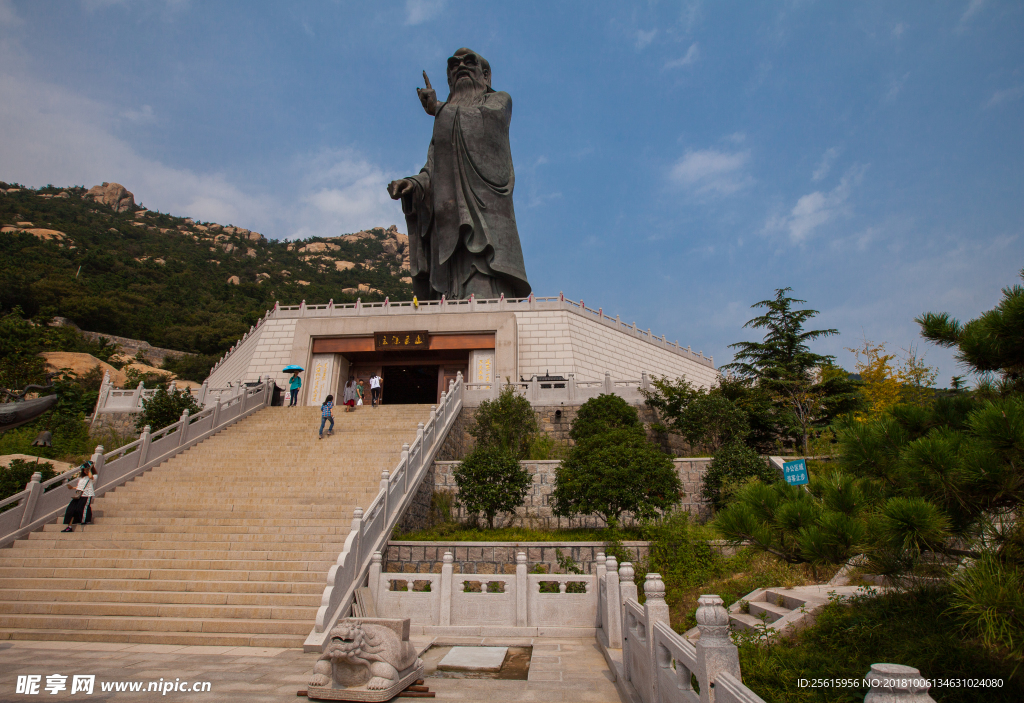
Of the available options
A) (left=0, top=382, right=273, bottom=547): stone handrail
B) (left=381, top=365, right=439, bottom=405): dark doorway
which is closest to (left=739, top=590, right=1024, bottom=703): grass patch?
(left=0, top=382, right=273, bottom=547): stone handrail

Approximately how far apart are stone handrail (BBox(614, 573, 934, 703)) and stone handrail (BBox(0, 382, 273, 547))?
29.2ft

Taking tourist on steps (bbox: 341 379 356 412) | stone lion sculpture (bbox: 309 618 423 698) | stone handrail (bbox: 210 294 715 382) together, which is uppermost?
stone handrail (bbox: 210 294 715 382)

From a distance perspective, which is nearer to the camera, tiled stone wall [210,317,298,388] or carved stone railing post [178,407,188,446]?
carved stone railing post [178,407,188,446]

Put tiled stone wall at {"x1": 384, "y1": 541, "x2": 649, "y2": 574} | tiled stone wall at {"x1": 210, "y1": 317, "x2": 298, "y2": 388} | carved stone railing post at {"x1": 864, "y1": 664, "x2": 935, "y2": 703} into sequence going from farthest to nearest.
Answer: tiled stone wall at {"x1": 210, "y1": 317, "x2": 298, "y2": 388}
tiled stone wall at {"x1": 384, "y1": 541, "x2": 649, "y2": 574}
carved stone railing post at {"x1": 864, "y1": 664, "x2": 935, "y2": 703}

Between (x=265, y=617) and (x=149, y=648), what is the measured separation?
3.60 feet

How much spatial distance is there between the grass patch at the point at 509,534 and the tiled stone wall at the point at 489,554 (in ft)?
0.90

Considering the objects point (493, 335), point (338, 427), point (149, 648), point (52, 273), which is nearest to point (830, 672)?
point (149, 648)

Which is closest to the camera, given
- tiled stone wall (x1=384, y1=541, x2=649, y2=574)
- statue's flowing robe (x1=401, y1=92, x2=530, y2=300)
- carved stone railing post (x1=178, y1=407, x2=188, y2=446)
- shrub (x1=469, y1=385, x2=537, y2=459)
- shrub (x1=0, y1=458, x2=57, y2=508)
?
tiled stone wall (x1=384, y1=541, x2=649, y2=574)

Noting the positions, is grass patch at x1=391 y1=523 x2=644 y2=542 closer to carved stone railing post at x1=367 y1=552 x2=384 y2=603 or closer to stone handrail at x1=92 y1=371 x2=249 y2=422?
carved stone railing post at x1=367 y1=552 x2=384 y2=603

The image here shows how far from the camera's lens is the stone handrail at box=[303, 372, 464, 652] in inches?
235

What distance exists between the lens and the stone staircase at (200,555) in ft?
20.6

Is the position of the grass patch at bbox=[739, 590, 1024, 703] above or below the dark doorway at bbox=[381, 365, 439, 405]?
below

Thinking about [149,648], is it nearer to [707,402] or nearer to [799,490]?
[799,490]

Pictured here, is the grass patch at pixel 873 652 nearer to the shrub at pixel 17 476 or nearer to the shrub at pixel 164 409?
the shrub at pixel 17 476
